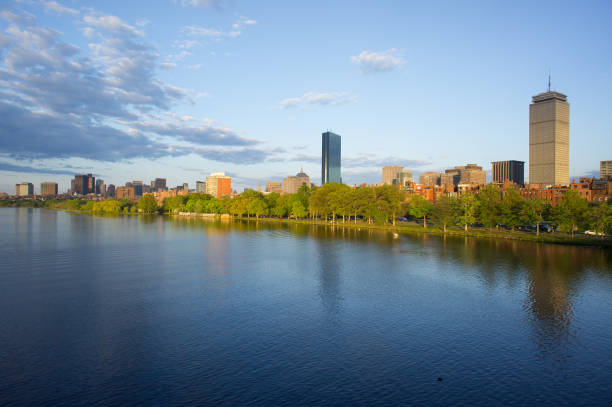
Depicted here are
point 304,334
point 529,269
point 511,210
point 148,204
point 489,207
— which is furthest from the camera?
point 148,204

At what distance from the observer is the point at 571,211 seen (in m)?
57.5

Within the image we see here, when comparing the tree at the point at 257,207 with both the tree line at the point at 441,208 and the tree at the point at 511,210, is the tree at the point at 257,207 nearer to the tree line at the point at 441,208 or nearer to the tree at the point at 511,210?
the tree line at the point at 441,208

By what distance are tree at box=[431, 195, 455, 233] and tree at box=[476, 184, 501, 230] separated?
503cm

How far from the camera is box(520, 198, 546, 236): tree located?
60656 mm

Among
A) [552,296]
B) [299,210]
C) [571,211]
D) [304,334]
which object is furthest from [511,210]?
[299,210]

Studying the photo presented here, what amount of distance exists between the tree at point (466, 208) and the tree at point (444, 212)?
4.28 ft

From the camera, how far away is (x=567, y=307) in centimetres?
2450

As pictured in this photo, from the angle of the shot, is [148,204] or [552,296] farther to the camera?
[148,204]

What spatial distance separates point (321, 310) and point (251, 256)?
23.4 meters

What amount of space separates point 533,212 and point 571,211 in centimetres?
509

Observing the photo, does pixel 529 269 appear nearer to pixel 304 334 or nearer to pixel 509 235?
pixel 304 334

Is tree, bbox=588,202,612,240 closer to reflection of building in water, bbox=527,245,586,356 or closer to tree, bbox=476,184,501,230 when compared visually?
reflection of building in water, bbox=527,245,586,356

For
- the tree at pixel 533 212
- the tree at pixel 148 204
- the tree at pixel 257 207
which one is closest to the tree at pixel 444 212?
the tree at pixel 533 212

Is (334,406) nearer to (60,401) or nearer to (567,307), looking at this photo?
(60,401)
